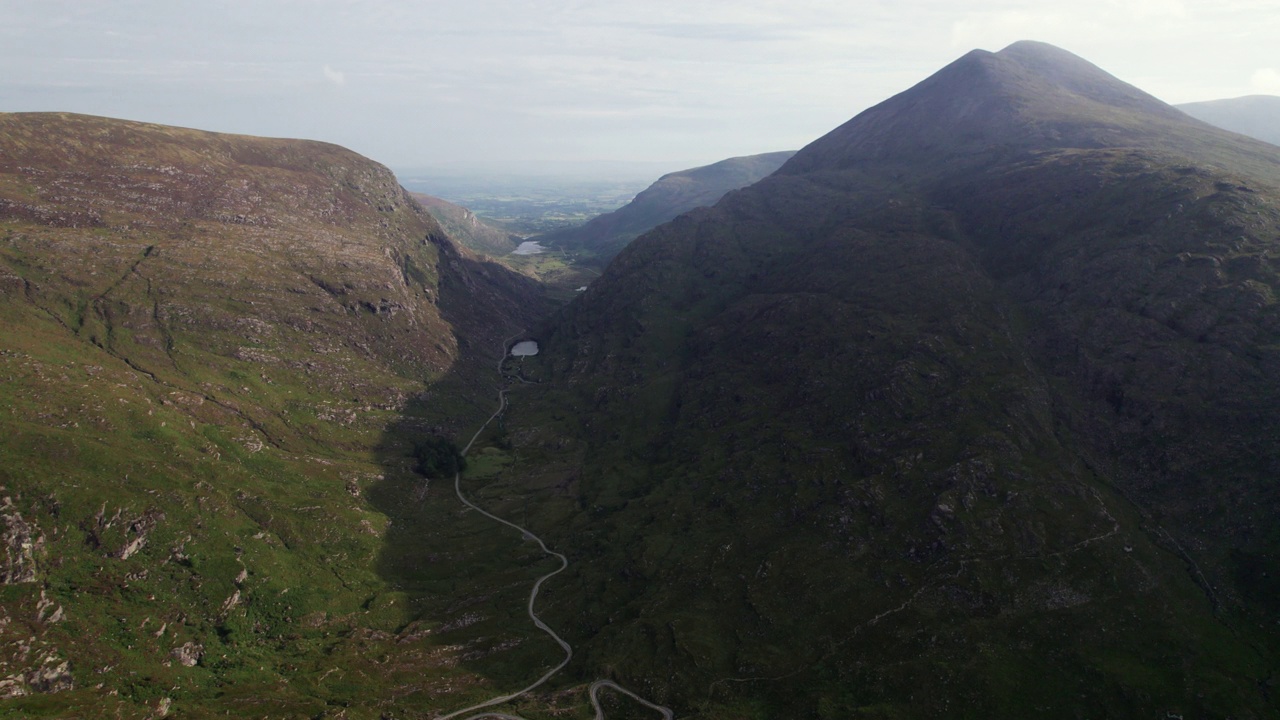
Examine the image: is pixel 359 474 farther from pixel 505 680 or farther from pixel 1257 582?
pixel 1257 582

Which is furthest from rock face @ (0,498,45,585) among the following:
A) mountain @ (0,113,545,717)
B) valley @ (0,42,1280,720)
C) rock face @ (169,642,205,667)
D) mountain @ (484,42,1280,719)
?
mountain @ (484,42,1280,719)

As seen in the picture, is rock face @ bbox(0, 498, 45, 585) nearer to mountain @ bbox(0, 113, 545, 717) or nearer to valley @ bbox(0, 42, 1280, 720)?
mountain @ bbox(0, 113, 545, 717)

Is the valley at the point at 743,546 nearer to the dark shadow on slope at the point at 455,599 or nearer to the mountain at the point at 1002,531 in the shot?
the mountain at the point at 1002,531

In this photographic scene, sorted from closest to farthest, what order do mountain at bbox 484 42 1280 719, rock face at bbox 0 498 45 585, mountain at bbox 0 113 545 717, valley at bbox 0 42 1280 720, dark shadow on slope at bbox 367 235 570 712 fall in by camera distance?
mountain at bbox 0 113 545 717 < rock face at bbox 0 498 45 585 < valley at bbox 0 42 1280 720 < mountain at bbox 484 42 1280 719 < dark shadow on slope at bbox 367 235 570 712

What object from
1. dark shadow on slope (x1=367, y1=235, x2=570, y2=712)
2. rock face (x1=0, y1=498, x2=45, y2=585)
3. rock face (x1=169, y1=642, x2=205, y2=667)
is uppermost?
rock face (x1=0, y1=498, x2=45, y2=585)

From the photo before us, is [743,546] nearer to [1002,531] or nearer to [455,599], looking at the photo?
[1002,531]

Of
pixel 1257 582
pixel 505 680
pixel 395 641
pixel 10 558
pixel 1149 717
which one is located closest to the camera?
pixel 1149 717

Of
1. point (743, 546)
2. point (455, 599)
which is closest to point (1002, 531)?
point (743, 546)

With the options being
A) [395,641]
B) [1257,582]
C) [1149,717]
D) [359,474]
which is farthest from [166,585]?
[1257,582]

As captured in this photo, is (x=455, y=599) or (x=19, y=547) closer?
(x=19, y=547)

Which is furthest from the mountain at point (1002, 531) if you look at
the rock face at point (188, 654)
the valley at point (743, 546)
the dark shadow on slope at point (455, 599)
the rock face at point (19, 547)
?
the rock face at point (19, 547)

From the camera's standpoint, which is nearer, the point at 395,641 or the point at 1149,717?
the point at 1149,717
